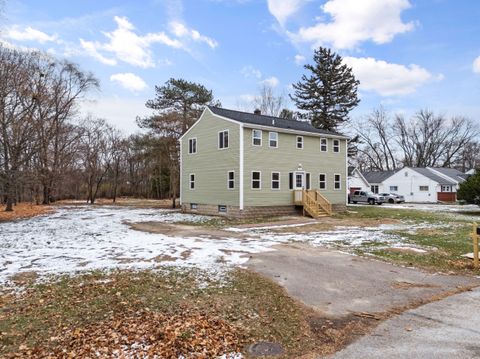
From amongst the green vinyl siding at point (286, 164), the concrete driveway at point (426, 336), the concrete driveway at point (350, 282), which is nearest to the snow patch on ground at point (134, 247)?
the concrete driveway at point (350, 282)

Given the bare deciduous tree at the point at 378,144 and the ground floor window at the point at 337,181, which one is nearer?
the ground floor window at the point at 337,181

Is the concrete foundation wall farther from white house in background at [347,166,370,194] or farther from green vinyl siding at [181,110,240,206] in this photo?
white house in background at [347,166,370,194]

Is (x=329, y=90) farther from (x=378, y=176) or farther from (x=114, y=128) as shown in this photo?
(x=114, y=128)

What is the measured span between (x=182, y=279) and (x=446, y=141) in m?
63.7

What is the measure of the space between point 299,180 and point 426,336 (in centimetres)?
1885

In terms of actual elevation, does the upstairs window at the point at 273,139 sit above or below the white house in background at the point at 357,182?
above

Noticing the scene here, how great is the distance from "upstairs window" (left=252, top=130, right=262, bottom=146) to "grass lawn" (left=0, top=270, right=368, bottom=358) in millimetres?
14894

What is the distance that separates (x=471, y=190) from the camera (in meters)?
25.8

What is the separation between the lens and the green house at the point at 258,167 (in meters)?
20.5

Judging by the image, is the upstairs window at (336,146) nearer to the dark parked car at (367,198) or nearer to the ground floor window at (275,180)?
the ground floor window at (275,180)

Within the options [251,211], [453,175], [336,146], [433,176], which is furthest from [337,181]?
[453,175]

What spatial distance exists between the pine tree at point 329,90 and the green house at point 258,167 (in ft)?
44.2

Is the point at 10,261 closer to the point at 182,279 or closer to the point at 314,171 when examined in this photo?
the point at 182,279

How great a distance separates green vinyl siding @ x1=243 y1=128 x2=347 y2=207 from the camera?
809 inches
